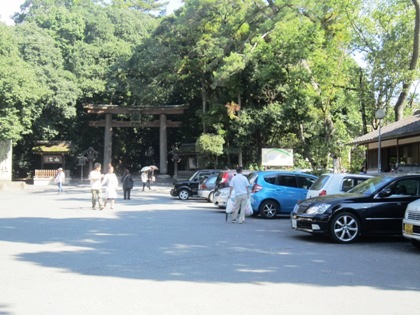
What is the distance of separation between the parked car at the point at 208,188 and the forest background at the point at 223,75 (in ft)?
22.1

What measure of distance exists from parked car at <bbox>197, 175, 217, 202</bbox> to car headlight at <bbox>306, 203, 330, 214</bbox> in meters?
13.5

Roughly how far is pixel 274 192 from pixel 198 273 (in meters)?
9.63

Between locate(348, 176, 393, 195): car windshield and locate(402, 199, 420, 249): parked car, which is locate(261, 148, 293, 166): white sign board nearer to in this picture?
locate(348, 176, 393, 195): car windshield

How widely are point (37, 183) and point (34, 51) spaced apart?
43.6 feet

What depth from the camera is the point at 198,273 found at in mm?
7355

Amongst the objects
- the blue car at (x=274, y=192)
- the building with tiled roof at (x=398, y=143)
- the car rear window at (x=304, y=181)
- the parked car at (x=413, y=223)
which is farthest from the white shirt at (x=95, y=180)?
the parked car at (x=413, y=223)

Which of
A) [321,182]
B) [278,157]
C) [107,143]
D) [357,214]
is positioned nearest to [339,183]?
[321,182]

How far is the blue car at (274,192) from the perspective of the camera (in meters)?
16.5

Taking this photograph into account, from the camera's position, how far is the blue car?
16.5 metres

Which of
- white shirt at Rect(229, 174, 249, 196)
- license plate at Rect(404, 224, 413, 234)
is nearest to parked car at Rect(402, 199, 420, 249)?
license plate at Rect(404, 224, 413, 234)

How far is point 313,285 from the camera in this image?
6.70 metres

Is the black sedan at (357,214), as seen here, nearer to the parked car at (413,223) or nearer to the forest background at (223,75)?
the parked car at (413,223)

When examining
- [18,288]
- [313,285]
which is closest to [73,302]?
[18,288]

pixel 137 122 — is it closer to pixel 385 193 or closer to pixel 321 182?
pixel 321 182
